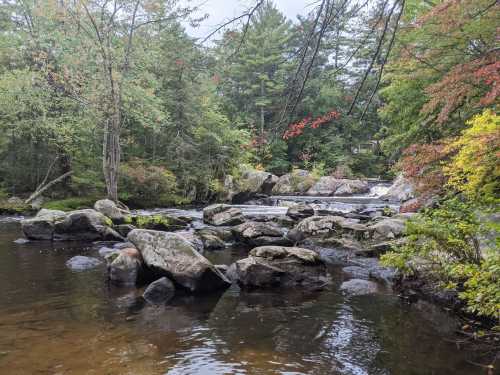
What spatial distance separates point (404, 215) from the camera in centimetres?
1133

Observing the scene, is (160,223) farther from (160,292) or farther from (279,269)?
(160,292)

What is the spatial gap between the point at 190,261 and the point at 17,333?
9.19 feet

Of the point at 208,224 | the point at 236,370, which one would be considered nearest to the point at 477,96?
the point at 236,370

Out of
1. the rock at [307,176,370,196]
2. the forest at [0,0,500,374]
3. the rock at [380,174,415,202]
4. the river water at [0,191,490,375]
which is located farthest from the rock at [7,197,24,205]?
the rock at [380,174,415,202]

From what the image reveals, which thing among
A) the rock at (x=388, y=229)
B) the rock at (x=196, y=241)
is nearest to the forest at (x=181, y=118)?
the rock at (x=388, y=229)

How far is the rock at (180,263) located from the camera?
22.5ft

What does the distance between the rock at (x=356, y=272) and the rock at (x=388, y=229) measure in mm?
1792

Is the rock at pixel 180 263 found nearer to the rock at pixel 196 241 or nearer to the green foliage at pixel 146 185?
the rock at pixel 196 241

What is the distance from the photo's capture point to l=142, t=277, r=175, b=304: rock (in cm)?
641

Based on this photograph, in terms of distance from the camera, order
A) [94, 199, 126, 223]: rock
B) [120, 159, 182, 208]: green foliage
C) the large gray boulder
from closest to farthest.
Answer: the large gray boulder < [94, 199, 126, 223]: rock < [120, 159, 182, 208]: green foliage

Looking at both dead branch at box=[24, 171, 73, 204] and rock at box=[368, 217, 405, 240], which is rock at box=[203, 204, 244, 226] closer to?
rock at box=[368, 217, 405, 240]

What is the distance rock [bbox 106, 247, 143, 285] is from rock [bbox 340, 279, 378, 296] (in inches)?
148

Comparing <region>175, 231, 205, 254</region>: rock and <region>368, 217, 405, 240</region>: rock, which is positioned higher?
<region>368, 217, 405, 240</region>: rock

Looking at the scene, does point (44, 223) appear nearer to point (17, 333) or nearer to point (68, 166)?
point (17, 333)
